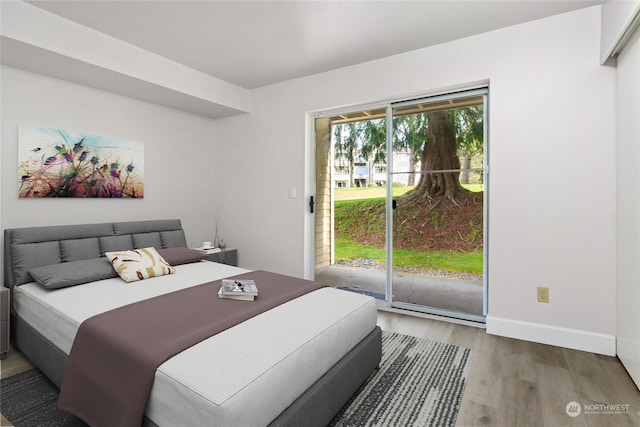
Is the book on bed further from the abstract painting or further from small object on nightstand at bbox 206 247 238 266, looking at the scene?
the abstract painting

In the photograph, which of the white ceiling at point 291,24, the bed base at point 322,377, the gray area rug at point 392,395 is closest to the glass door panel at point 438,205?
the white ceiling at point 291,24

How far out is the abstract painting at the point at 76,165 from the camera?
287cm

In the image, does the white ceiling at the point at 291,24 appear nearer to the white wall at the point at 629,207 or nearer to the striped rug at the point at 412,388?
the white wall at the point at 629,207

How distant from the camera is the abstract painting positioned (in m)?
2.87

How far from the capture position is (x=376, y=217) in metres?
3.61

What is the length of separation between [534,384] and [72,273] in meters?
3.26

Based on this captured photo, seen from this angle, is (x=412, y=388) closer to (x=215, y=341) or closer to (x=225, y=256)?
(x=215, y=341)

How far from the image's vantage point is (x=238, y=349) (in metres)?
1.42

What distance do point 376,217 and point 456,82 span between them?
1528 millimetres

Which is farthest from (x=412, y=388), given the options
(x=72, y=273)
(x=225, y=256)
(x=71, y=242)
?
(x=71, y=242)

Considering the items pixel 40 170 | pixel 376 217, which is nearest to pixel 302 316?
pixel 376 217

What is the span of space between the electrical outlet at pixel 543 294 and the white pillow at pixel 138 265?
10.2 feet

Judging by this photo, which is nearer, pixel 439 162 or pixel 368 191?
pixel 439 162

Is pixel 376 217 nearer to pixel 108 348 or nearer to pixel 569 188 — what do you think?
pixel 569 188
